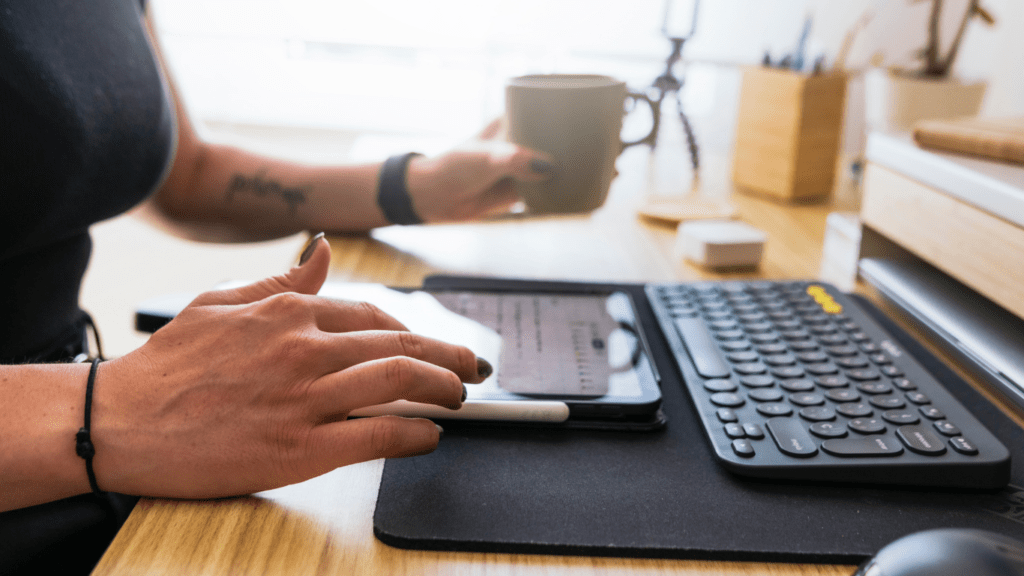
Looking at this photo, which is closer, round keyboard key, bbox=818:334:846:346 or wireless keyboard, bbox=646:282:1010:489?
wireless keyboard, bbox=646:282:1010:489

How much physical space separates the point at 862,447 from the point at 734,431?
0.07 metres

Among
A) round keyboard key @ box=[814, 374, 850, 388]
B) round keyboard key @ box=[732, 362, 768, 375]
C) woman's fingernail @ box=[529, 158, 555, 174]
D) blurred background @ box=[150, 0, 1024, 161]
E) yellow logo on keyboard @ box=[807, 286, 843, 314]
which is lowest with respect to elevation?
round keyboard key @ box=[732, 362, 768, 375]

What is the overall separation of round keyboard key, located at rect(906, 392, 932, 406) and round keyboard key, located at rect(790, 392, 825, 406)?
0.18 ft

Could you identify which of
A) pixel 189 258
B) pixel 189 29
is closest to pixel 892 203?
pixel 189 258

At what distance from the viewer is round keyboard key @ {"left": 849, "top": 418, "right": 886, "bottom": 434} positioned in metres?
0.38

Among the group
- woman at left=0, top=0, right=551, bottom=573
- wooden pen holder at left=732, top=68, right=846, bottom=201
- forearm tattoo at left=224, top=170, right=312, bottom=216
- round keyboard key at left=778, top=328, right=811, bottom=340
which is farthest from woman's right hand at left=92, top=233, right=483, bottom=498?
wooden pen holder at left=732, top=68, right=846, bottom=201

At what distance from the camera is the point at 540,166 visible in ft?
2.01

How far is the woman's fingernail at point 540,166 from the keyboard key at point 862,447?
13.3 inches

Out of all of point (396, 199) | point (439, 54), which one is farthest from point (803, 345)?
point (439, 54)

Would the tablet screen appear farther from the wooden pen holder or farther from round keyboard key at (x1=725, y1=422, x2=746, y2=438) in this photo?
the wooden pen holder

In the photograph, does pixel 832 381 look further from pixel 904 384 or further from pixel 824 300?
pixel 824 300

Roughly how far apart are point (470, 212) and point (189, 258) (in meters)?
1.53

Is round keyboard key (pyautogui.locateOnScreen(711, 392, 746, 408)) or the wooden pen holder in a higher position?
the wooden pen holder

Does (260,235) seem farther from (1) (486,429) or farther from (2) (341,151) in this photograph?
(2) (341,151)
